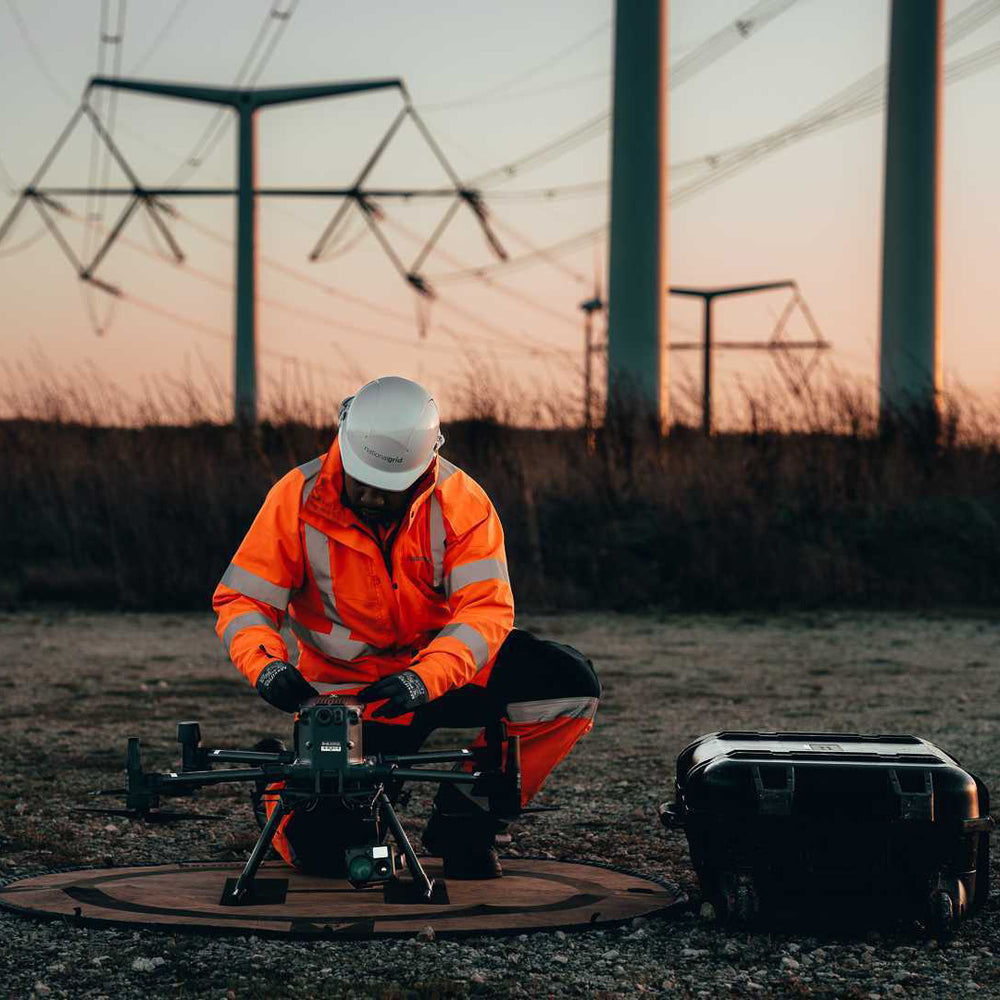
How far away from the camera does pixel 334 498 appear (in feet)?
15.1

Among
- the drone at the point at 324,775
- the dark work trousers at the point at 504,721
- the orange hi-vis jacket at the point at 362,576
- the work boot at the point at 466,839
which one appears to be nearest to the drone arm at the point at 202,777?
the drone at the point at 324,775

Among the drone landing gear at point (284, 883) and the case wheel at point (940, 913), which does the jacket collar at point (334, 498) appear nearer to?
the drone landing gear at point (284, 883)

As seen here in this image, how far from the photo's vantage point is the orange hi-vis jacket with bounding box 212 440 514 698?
4.58m

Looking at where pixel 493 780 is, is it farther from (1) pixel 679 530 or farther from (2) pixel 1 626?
(1) pixel 679 530

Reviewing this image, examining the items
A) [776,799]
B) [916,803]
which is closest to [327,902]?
[776,799]

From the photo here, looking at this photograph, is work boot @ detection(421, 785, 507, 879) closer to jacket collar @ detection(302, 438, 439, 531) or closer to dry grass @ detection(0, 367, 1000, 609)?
jacket collar @ detection(302, 438, 439, 531)

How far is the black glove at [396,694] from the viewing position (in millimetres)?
4137

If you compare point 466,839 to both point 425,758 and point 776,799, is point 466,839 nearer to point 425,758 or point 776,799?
point 425,758

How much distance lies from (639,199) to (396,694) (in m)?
12.3

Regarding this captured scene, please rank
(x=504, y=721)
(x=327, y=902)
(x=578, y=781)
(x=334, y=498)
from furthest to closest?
(x=578, y=781) → (x=504, y=721) → (x=334, y=498) → (x=327, y=902)

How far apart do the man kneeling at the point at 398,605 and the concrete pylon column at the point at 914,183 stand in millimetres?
12813

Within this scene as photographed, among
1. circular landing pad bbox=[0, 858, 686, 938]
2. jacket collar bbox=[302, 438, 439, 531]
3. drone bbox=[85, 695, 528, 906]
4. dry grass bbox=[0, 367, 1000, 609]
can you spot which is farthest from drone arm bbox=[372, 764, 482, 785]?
dry grass bbox=[0, 367, 1000, 609]

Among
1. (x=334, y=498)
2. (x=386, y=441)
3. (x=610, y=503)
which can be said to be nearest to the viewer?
(x=386, y=441)

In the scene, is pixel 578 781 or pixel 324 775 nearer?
pixel 324 775
